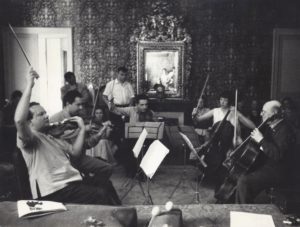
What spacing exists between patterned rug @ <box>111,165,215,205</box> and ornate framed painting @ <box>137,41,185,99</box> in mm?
2804

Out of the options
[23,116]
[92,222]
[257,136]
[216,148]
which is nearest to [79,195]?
[23,116]

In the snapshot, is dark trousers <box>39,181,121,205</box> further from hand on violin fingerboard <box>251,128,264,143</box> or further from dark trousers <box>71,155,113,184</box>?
hand on violin fingerboard <box>251,128,264,143</box>

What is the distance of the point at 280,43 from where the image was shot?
901cm

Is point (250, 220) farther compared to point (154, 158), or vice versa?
point (154, 158)

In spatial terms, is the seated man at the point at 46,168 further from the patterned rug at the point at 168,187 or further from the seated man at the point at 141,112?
the seated man at the point at 141,112

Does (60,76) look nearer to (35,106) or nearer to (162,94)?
(162,94)

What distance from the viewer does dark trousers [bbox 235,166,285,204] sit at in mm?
4199

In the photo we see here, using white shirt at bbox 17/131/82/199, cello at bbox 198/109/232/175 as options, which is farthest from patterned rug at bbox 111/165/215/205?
white shirt at bbox 17/131/82/199

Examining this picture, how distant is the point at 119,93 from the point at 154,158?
15.1ft

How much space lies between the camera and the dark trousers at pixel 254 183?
4.20 m

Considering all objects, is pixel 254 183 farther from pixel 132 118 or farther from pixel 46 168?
pixel 132 118

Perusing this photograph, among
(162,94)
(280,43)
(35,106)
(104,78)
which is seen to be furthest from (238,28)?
(35,106)

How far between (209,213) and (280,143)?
1604mm

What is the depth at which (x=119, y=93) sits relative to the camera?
8258mm
